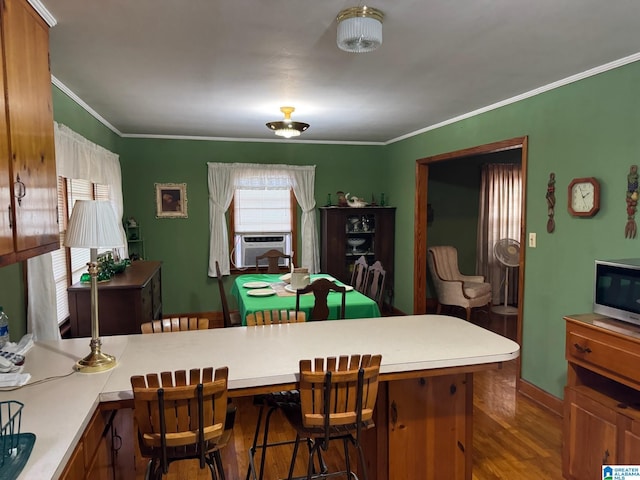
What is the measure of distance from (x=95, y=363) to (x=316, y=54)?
1.97m

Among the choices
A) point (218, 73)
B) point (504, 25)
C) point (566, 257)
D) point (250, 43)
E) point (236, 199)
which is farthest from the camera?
point (236, 199)

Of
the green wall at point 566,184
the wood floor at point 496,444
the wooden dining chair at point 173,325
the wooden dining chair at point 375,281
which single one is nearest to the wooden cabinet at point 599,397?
the wood floor at point 496,444

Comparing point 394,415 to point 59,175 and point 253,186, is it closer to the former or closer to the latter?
point 59,175

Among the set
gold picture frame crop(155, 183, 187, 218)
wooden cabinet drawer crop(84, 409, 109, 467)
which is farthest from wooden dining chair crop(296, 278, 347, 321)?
gold picture frame crop(155, 183, 187, 218)

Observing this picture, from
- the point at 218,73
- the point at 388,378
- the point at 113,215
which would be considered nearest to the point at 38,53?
the point at 113,215

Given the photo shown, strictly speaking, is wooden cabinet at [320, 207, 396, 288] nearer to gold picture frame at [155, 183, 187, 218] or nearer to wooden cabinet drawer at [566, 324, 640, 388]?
gold picture frame at [155, 183, 187, 218]

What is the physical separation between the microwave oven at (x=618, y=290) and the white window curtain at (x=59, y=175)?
2879 millimetres

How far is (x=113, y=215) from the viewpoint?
1.95m

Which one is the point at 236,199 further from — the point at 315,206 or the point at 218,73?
the point at 218,73

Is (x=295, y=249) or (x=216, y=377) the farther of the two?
(x=295, y=249)

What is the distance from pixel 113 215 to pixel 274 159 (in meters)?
4.08

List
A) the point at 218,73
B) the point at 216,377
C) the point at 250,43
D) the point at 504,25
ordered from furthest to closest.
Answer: the point at 218,73 < the point at 250,43 < the point at 504,25 < the point at 216,377

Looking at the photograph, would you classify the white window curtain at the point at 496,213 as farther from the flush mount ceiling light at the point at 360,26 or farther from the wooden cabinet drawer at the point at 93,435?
the wooden cabinet drawer at the point at 93,435

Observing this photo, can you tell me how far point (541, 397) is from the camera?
11.1 feet
